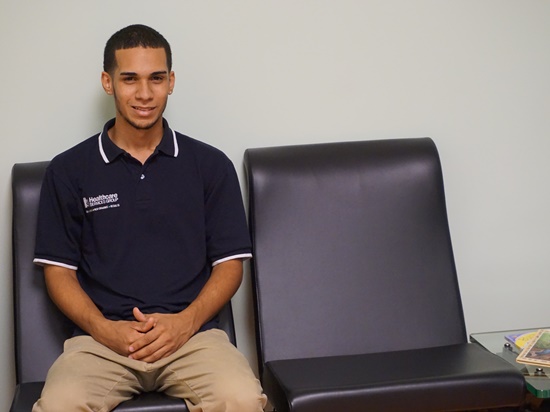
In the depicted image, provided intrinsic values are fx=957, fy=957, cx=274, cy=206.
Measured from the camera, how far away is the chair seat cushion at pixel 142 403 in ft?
7.69

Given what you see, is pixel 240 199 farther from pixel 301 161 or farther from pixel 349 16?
pixel 349 16

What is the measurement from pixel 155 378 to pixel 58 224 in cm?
52

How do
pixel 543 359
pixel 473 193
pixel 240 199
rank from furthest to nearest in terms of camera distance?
pixel 473 193 < pixel 240 199 < pixel 543 359

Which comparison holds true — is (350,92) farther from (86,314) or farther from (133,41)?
(86,314)

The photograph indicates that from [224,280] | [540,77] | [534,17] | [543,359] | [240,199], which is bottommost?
[543,359]

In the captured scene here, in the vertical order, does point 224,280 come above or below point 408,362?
above

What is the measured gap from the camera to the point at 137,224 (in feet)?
8.72

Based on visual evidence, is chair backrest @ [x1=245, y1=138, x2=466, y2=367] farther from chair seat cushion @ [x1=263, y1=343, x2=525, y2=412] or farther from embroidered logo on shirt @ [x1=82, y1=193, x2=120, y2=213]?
embroidered logo on shirt @ [x1=82, y1=193, x2=120, y2=213]

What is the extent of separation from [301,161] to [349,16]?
520mm

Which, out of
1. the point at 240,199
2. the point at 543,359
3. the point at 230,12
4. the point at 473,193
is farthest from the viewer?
the point at 473,193

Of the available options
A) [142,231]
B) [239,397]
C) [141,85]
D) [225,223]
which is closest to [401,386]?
[239,397]

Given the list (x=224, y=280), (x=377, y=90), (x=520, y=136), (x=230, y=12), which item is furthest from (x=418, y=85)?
(x=224, y=280)

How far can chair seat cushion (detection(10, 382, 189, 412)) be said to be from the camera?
92.3 inches

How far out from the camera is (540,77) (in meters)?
3.18
